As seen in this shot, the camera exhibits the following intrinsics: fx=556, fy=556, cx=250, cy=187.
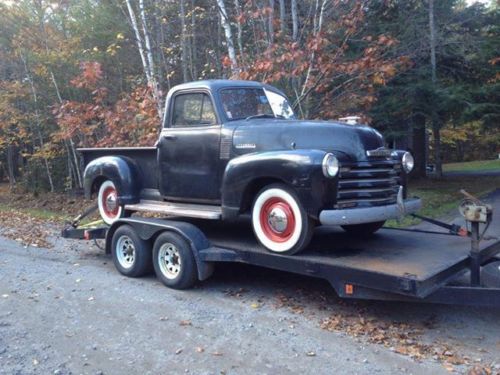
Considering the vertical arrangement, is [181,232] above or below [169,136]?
below

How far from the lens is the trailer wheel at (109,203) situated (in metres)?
8.24

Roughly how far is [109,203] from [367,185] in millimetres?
4220

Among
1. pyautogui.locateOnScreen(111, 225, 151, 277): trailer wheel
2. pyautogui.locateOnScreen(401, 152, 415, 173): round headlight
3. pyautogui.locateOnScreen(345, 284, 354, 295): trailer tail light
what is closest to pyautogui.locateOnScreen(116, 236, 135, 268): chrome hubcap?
pyautogui.locateOnScreen(111, 225, 151, 277): trailer wheel

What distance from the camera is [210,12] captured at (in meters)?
13.4

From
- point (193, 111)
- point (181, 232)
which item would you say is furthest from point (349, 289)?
point (193, 111)

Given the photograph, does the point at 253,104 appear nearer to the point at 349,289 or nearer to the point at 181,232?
the point at 181,232

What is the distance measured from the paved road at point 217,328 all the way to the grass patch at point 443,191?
15.0 ft

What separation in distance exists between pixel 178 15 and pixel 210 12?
0.78m

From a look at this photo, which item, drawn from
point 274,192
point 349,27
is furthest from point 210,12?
point 274,192

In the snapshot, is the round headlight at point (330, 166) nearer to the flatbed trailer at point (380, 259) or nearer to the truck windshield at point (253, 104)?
the flatbed trailer at point (380, 259)

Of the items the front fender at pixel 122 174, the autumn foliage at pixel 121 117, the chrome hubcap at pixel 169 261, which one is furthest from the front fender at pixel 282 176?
the autumn foliage at pixel 121 117

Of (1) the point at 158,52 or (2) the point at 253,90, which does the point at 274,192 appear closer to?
(2) the point at 253,90

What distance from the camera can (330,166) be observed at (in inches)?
215

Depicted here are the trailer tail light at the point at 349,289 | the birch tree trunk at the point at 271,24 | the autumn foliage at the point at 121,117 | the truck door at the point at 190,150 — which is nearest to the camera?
the trailer tail light at the point at 349,289
